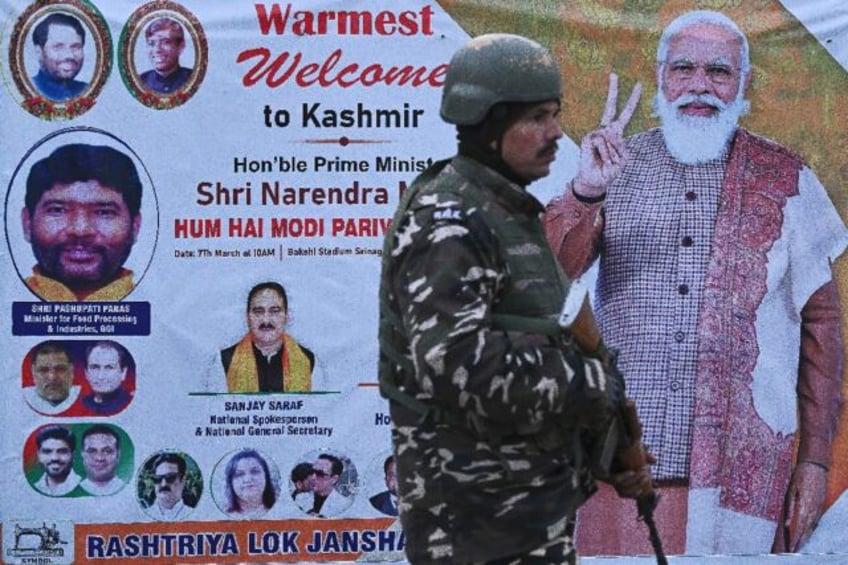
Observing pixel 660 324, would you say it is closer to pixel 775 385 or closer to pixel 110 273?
pixel 775 385

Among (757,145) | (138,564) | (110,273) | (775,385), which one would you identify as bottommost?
(138,564)

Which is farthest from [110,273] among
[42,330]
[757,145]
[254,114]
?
[757,145]

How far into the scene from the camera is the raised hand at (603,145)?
6.49 metres

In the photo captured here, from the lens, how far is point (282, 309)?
21.0 feet

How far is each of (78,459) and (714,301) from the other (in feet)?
7.71

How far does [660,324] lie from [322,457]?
131cm

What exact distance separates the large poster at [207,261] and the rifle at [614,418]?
2597 millimetres

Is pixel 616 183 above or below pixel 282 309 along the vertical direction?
above

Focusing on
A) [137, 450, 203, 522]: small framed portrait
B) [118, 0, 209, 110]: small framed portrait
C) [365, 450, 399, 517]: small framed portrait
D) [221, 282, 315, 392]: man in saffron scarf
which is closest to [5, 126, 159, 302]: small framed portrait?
[118, 0, 209, 110]: small framed portrait

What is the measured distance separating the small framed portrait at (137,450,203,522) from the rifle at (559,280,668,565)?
2.79 meters

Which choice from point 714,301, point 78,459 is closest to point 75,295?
point 78,459

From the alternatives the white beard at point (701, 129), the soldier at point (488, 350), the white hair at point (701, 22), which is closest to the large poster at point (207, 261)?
the white hair at point (701, 22)

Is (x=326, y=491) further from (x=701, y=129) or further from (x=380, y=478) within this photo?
(x=701, y=129)

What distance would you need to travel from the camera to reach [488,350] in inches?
137
